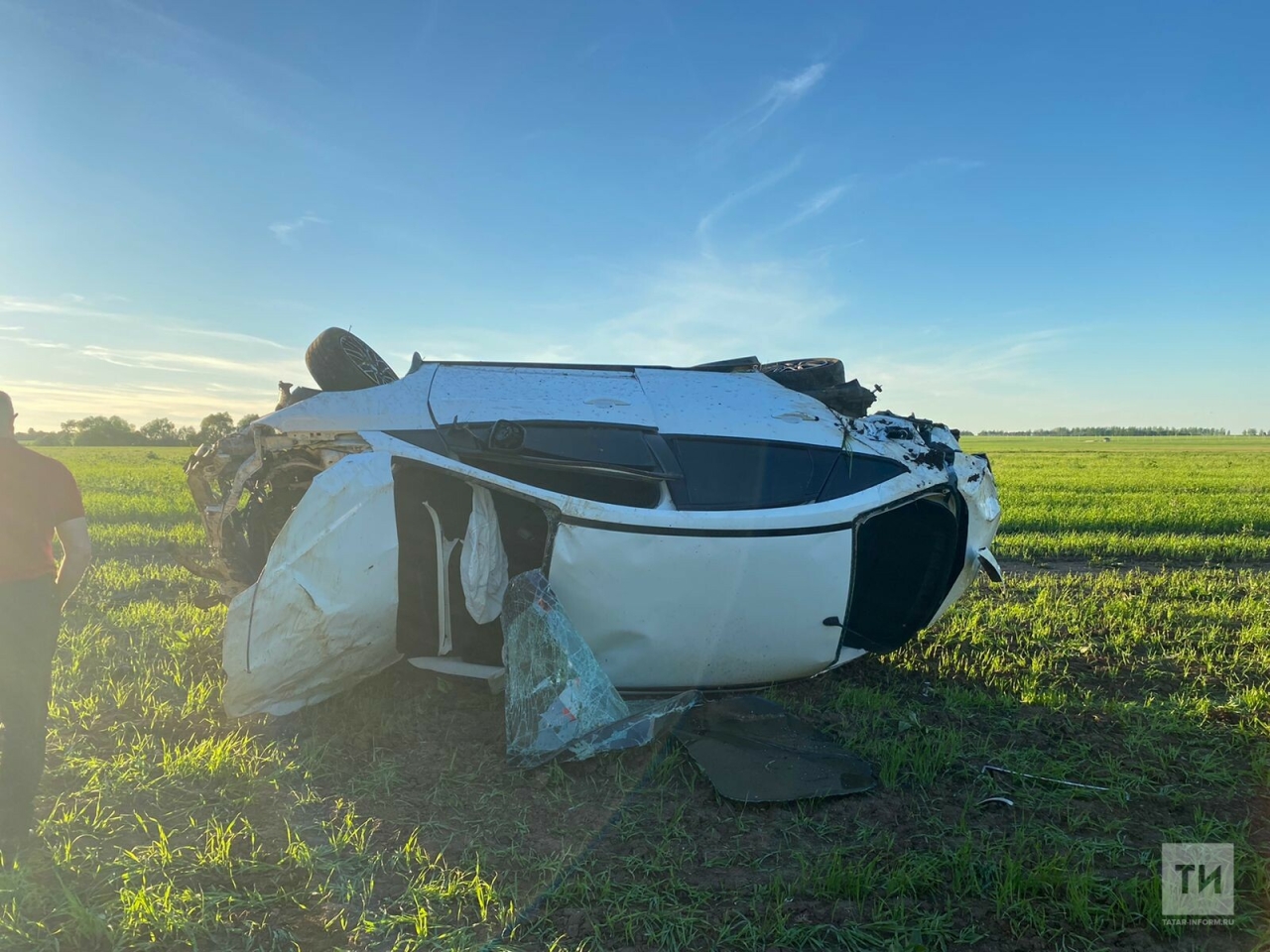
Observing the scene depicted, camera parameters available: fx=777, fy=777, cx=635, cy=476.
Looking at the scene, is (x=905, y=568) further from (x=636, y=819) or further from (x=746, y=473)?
(x=636, y=819)

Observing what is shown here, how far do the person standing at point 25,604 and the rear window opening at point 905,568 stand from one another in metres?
4.31

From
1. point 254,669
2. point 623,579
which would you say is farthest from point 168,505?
point 623,579

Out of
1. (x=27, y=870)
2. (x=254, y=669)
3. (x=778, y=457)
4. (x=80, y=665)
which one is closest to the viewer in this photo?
(x=27, y=870)

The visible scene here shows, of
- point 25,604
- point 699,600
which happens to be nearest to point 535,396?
point 699,600

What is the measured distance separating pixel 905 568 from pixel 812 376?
1.49 meters

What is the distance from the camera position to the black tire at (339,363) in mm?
5160

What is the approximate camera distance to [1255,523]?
43.2ft

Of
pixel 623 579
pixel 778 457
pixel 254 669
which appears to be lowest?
pixel 254 669

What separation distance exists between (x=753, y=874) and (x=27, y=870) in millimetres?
2816

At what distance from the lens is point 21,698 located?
331 centimetres

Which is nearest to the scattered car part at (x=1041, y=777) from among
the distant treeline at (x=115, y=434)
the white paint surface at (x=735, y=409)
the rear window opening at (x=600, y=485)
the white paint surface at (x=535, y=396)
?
the white paint surface at (x=735, y=409)

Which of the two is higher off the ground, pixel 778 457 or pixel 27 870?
pixel 778 457

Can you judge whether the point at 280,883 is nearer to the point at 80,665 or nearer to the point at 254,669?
the point at 254,669

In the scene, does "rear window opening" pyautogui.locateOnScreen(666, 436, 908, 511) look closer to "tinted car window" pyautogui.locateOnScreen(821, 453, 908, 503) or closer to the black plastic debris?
"tinted car window" pyautogui.locateOnScreen(821, 453, 908, 503)
